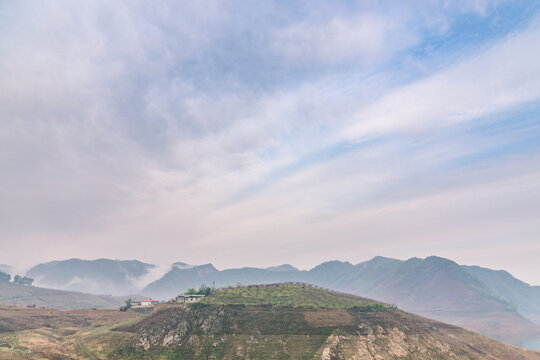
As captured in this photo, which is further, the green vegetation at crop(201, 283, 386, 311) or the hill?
the green vegetation at crop(201, 283, 386, 311)

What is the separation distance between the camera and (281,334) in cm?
12362

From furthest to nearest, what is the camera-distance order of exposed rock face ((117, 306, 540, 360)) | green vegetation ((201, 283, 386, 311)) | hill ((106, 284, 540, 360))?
1. green vegetation ((201, 283, 386, 311))
2. hill ((106, 284, 540, 360))
3. exposed rock face ((117, 306, 540, 360))

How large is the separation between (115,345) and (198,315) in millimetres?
34648

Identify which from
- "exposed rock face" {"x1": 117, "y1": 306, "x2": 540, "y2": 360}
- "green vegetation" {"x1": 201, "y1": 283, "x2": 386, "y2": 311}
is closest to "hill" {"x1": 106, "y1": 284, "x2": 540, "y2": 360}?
"exposed rock face" {"x1": 117, "y1": 306, "x2": 540, "y2": 360}

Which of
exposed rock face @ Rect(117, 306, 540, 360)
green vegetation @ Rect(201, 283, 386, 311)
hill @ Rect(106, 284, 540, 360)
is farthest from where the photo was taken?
green vegetation @ Rect(201, 283, 386, 311)

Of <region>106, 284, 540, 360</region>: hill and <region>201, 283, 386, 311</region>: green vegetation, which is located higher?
<region>201, 283, 386, 311</region>: green vegetation

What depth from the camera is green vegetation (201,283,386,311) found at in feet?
491

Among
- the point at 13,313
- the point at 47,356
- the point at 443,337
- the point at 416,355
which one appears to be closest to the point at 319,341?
the point at 416,355

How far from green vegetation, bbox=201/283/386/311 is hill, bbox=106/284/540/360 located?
0.54 m

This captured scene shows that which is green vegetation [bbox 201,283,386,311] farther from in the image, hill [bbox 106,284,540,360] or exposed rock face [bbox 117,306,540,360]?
exposed rock face [bbox 117,306,540,360]

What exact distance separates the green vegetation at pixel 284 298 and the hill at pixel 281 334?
1.76 ft

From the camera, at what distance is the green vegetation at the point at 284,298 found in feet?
491

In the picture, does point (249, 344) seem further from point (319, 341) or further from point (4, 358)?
point (4, 358)

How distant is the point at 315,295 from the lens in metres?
171
